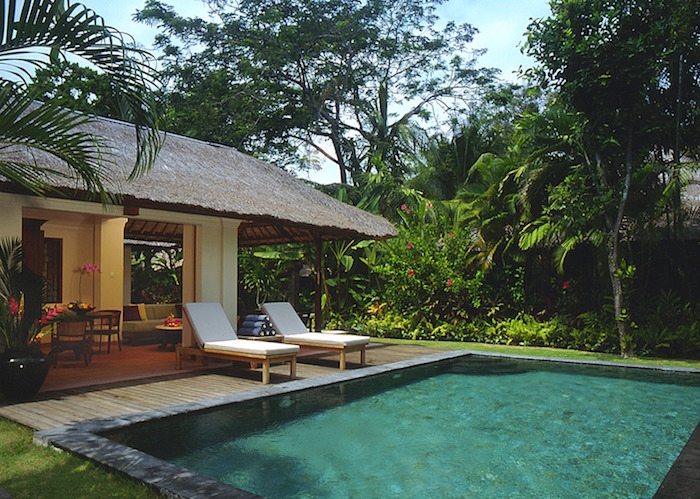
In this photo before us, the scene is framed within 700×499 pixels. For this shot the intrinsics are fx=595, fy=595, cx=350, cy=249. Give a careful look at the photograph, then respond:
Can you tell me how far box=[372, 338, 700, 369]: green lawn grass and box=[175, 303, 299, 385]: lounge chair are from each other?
4.72m

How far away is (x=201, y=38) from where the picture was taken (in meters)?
23.3

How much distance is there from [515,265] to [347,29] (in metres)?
13.5

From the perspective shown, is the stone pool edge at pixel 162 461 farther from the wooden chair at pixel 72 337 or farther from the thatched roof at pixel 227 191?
the wooden chair at pixel 72 337

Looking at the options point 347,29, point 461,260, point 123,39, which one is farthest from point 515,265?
point 347,29

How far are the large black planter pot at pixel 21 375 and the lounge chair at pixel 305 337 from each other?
3.61 m

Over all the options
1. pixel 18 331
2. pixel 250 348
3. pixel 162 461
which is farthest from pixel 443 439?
pixel 18 331

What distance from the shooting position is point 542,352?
1094 centimetres

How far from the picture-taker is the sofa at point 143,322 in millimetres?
11922

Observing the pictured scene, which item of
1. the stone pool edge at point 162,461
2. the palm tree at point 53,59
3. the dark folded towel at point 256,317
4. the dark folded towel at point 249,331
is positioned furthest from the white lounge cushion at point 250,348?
the palm tree at point 53,59

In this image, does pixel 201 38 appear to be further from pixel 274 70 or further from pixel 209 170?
pixel 209 170

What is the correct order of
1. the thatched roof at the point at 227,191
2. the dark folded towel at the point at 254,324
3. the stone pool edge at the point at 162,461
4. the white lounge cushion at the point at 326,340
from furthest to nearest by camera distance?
the dark folded towel at the point at 254,324, the white lounge cushion at the point at 326,340, the thatched roof at the point at 227,191, the stone pool edge at the point at 162,461

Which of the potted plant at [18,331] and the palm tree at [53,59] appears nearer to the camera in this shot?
the palm tree at [53,59]

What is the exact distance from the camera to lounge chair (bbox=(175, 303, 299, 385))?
287 inches

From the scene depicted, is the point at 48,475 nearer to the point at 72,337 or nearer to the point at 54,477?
the point at 54,477
